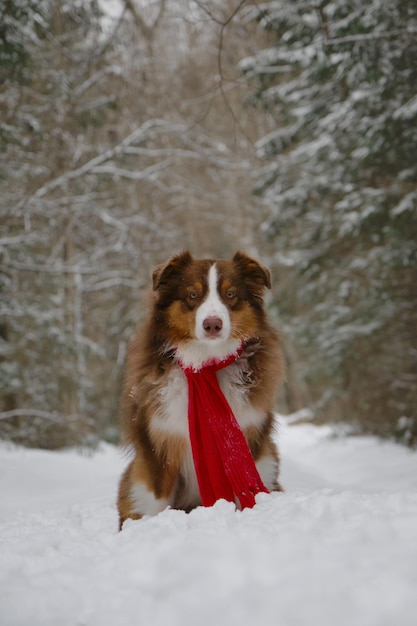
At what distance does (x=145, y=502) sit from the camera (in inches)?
137

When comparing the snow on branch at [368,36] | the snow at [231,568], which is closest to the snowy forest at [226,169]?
the snow on branch at [368,36]

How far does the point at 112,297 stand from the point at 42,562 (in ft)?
44.6

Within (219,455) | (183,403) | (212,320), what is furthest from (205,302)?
(219,455)

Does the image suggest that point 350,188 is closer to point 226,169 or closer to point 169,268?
point 226,169

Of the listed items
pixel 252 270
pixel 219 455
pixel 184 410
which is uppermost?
pixel 252 270

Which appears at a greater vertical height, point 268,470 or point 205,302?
point 205,302

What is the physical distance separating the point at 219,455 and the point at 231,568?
1.46 metres

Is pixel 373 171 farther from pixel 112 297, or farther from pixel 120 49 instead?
pixel 112 297

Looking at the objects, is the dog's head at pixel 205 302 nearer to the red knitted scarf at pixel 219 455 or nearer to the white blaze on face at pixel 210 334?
the white blaze on face at pixel 210 334

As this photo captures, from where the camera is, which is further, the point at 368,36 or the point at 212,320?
the point at 368,36

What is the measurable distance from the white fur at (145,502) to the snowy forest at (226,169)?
2468 millimetres

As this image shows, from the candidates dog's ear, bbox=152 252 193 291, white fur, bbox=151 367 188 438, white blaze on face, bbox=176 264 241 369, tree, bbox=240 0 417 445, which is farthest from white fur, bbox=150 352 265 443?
tree, bbox=240 0 417 445

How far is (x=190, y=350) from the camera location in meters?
3.63

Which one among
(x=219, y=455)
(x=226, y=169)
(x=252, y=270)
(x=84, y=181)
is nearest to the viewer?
(x=219, y=455)
